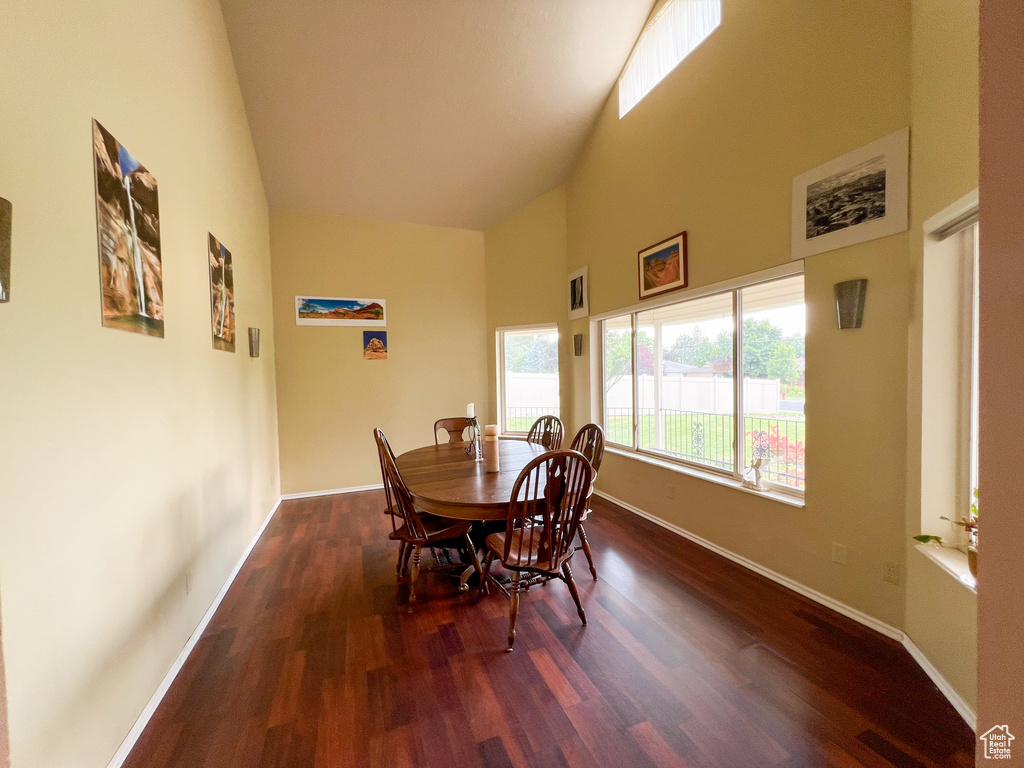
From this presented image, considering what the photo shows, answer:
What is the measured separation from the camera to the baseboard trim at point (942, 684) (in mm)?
1411

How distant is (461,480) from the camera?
227 cm

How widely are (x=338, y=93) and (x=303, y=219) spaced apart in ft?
5.05

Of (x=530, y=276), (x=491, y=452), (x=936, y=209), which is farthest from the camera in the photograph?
(x=530, y=276)

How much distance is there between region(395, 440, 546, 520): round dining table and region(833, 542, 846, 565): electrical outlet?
1.78 metres

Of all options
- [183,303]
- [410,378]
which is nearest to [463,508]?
[183,303]

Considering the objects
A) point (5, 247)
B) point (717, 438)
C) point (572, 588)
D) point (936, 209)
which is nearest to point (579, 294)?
point (717, 438)

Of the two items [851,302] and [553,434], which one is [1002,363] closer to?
[851,302]

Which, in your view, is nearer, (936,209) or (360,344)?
(936,209)

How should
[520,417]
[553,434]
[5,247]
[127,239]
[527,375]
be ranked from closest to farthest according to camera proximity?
1. [5,247]
2. [127,239]
3. [553,434]
4. [527,375]
5. [520,417]

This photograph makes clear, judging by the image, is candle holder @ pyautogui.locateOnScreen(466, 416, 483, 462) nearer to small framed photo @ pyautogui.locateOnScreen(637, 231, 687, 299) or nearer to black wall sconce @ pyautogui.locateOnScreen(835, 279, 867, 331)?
small framed photo @ pyautogui.locateOnScreen(637, 231, 687, 299)

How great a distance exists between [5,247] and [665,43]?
404cm

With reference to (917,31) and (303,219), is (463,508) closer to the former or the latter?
(917,31)

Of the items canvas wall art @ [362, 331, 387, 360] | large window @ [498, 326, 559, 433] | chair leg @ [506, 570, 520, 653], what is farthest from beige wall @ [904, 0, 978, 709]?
canvas wall art @ [362, 331, 387, 360]

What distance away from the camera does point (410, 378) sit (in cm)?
489
